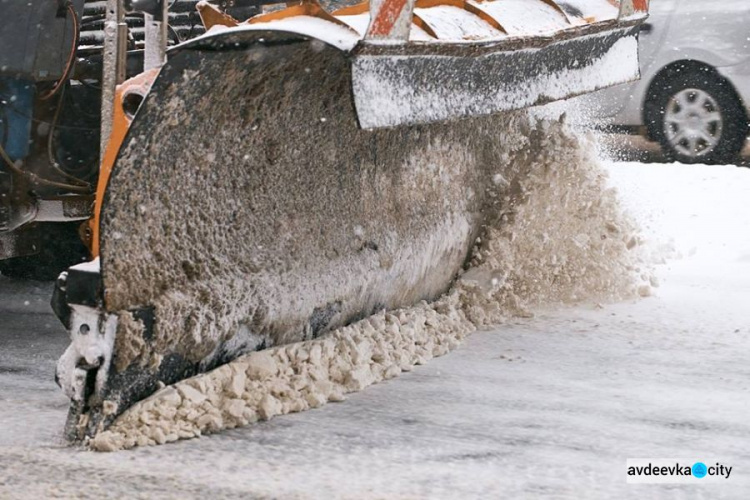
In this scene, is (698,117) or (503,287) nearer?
(503,287)

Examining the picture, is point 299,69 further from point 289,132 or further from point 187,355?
point 187,355

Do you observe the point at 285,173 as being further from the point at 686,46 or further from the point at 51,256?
the point at 686,46

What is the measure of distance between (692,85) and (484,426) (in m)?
5.47

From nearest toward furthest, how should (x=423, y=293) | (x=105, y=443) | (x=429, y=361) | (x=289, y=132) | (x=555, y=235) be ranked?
(x=105, y=443), (x=289, y=132), (x=429, y=361), (x=423, y=293), (x=555, y=235)

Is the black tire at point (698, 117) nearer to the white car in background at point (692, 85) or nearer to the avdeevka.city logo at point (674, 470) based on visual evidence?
the white car in background at point (692, 85)

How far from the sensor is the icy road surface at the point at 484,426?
2.39 meters

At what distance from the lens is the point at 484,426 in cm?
284

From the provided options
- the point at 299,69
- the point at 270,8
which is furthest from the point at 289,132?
the point at 270,8

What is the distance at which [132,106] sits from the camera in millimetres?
2709

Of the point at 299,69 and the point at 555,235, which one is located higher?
the point at 299,69

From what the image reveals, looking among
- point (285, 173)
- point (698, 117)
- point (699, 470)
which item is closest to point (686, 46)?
point (698, 117)

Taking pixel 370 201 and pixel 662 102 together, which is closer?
pixel 370 201

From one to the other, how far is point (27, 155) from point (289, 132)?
0.97 meters

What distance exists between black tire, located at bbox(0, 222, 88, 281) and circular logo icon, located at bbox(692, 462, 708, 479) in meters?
2.35
